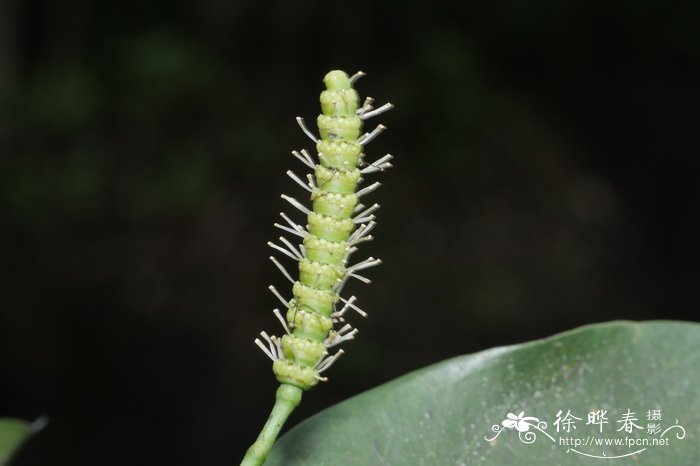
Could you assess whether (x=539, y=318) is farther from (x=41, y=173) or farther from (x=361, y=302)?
(x=41, y=173)

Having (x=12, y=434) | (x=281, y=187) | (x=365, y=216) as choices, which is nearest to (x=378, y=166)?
(x=365, y=216)

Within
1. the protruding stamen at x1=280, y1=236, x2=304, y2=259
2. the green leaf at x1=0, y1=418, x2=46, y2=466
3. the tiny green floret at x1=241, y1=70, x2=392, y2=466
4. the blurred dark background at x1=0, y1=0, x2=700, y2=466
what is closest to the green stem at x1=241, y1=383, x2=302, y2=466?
the tiny green floret at x1=241, y1=70, x2=392, y2=466

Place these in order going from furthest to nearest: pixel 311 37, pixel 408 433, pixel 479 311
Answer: pixel 311 37 < pixel 479 311 < pixel 408 433

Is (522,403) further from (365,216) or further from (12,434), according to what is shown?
(12,434)

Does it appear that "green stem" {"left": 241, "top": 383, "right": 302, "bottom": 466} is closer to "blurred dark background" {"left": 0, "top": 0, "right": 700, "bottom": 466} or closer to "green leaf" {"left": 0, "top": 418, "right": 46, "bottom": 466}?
"green leaf" {"left": 0, "top": 418, "right": 46, "bottom": 466}

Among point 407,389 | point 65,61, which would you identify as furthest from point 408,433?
point 65,61

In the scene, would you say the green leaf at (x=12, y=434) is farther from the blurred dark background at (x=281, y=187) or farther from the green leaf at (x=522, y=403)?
the blurred dark background at (x=281, y=187)
